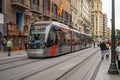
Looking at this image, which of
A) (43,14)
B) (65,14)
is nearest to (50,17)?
(43,14)

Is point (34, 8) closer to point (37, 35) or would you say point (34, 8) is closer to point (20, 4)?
point (20, 4)

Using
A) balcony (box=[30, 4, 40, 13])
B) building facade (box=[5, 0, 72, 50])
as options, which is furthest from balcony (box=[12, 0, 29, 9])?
balcony (box=[30, 4, 40, 13])

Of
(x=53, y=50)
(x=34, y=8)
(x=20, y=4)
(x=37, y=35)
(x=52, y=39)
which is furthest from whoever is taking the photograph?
(x=34, y=8)

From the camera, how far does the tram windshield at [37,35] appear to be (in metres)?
25.3

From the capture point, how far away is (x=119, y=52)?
597 inches

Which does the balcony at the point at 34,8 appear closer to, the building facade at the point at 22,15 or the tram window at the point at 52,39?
the building facade at the point at 22,15

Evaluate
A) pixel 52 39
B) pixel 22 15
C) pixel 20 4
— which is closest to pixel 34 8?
pixel 22 15

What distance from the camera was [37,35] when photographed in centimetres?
2544

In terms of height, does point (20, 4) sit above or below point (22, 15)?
above

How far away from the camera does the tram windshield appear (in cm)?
2530

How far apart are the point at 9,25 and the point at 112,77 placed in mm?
27366

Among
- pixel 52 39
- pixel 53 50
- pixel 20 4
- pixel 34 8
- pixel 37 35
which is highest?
pixel 34 8

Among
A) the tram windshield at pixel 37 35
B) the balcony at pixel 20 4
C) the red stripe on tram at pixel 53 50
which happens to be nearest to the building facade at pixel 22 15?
the balcony at pixel 20 4

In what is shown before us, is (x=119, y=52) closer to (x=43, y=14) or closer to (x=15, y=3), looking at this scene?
(x=15, y=3)
